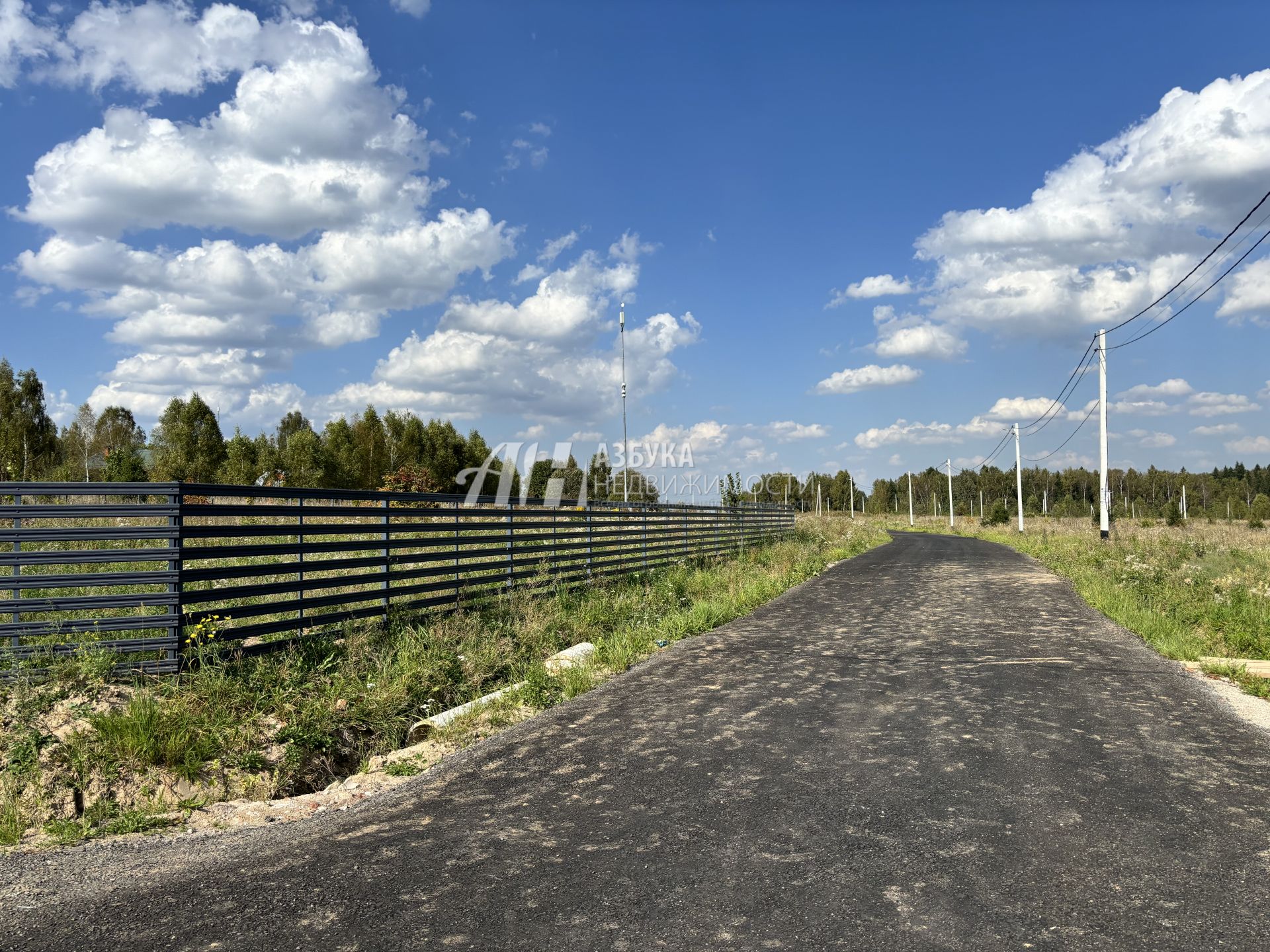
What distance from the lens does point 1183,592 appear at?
1284 centimetres

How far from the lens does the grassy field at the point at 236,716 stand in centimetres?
480

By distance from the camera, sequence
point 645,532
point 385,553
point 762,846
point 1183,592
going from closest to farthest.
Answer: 1. point 762,846
2. point 385,553
3. point 1183,592
4. point 645,532

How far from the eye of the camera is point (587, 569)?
531 inches

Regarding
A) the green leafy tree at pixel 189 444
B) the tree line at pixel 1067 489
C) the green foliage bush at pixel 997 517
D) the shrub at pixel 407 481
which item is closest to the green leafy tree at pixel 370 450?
the green leafy tree at pixel 189 444

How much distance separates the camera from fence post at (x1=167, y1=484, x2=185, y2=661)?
20.1 feet

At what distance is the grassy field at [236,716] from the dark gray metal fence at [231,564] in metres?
0.28

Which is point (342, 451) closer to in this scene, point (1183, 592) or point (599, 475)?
point (599, 475)

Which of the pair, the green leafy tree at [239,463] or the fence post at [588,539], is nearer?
the fence post at [588,539]

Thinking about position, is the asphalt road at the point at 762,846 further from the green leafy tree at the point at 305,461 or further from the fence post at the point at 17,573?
the green leafy tree at the point at 305,461

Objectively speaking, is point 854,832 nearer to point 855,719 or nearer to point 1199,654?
point 855,719

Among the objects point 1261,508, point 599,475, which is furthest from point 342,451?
point 1261,508

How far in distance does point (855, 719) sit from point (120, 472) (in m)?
53.4

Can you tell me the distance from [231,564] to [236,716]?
9.93 ft

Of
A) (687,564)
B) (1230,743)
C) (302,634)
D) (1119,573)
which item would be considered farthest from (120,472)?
(1230,743)
